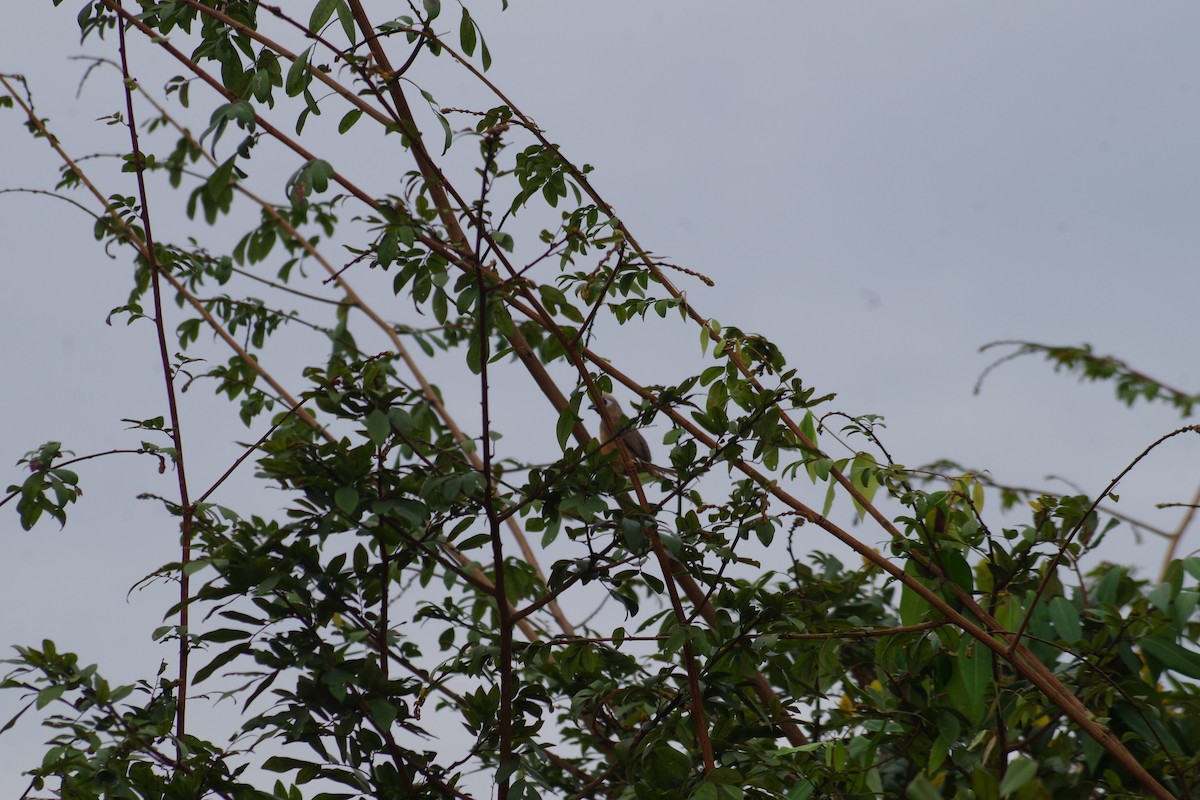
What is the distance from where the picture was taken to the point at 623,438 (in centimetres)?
178

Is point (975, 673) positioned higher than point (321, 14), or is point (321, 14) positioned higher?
point (321, 14)

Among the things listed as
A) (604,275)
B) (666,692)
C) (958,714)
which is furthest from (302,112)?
(958,714)

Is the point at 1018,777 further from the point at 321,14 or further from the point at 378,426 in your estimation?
the point at 321,14

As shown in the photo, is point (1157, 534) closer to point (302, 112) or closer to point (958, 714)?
point (958, 714)

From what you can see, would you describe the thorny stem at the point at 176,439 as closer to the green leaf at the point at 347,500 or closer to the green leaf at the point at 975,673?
the green leaf at the point at 347,500

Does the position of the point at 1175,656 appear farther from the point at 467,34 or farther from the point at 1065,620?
the point at 467,34

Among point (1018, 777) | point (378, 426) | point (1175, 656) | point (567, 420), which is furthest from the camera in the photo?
point (1175, 656)

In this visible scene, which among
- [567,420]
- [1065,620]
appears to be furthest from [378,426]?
[1065,620]

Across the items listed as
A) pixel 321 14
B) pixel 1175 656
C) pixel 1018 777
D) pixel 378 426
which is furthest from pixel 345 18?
pixel 1175 656

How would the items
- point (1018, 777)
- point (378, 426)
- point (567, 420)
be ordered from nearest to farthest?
point (1018, 777)
point (378, 426)
point (567, 420)

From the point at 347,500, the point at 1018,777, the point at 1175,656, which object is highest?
the point at 1175,656

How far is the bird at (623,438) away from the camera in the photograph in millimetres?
1576

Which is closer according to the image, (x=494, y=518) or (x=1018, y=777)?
(x=1018, y=777)

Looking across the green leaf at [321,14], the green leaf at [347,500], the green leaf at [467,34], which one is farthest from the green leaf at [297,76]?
the green leaf at [347,500]
